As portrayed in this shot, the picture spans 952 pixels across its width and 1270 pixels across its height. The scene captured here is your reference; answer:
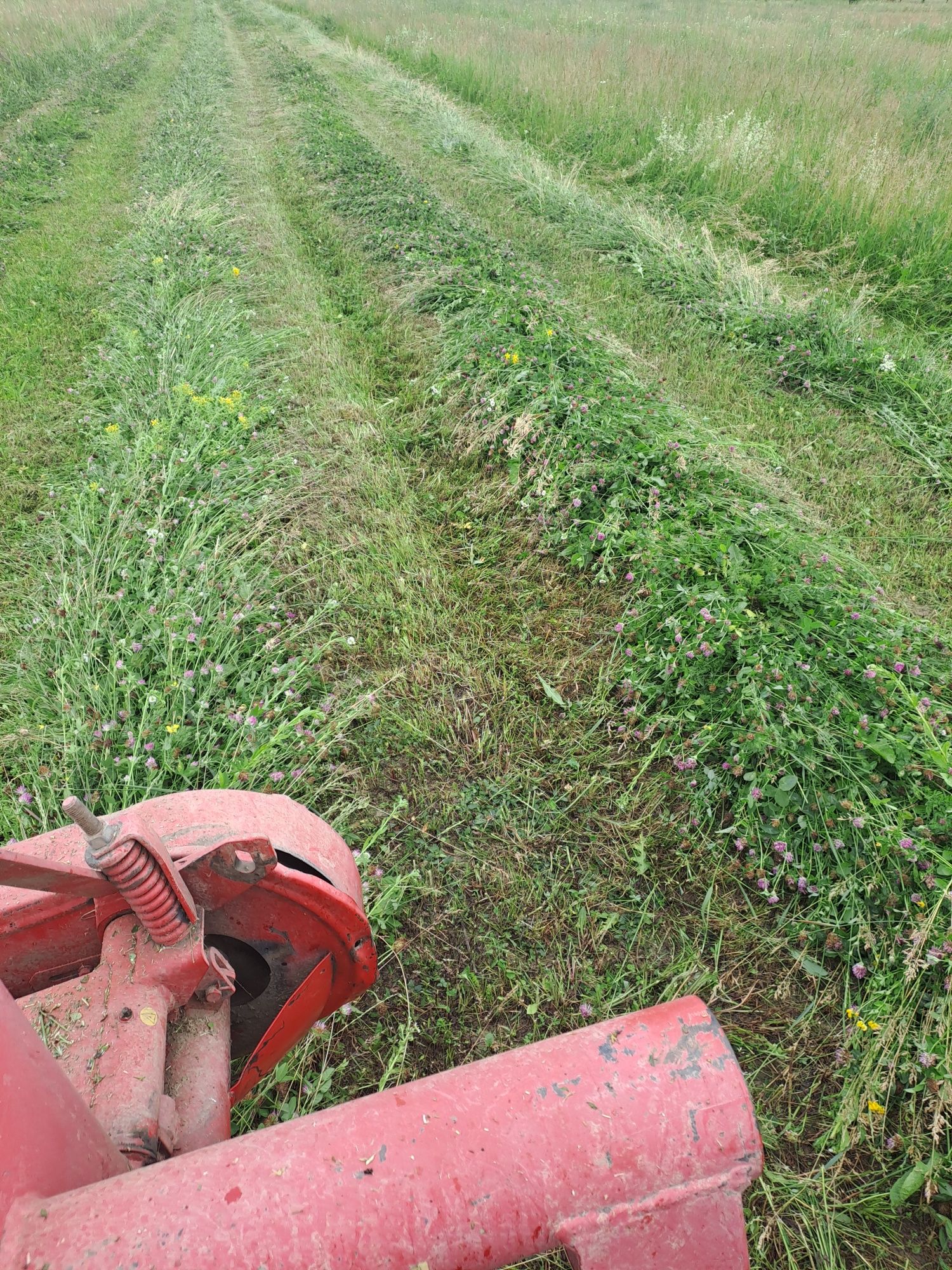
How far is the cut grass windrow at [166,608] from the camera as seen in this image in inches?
113

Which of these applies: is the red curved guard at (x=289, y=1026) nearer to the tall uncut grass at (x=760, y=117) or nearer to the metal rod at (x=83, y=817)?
the metal rod at (x=83, y=817)

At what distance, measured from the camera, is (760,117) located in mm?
8953

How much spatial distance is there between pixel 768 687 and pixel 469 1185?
8.09 feet

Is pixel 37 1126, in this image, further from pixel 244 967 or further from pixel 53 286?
pixel 53 286

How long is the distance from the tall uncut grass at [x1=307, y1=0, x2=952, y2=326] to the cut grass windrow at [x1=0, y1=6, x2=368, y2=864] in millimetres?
5287

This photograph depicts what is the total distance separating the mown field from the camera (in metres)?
2.41

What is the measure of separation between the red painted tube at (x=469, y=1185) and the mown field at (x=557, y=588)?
1.40 meters

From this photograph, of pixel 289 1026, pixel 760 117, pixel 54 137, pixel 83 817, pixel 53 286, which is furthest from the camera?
pixel 54 137

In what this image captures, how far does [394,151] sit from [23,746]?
1007 centimetres

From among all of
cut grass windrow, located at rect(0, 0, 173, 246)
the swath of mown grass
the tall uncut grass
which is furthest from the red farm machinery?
cut grass windrow, located at rect(0, 0, 173, 246)

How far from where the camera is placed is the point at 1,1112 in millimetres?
873

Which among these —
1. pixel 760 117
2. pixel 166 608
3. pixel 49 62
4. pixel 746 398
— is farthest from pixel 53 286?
pixel 49 62

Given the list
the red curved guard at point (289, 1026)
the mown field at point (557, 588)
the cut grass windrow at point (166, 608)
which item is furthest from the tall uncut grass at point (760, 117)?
the red curved guard at point (289, 1026)

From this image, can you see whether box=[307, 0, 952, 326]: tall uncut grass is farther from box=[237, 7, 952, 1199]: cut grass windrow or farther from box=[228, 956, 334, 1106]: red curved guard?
box=[228, 956, 334, 1106]: red curved guard
